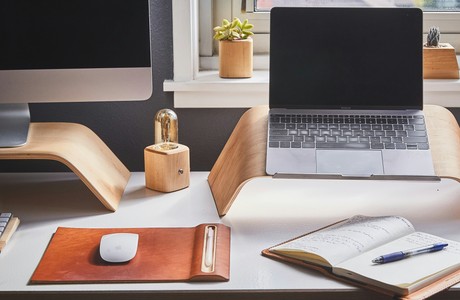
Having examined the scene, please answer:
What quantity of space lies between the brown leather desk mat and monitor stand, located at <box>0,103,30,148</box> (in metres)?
0.21

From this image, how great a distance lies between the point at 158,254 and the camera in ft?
3.70

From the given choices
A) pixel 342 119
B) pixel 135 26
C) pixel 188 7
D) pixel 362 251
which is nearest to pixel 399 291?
pixel 362 251

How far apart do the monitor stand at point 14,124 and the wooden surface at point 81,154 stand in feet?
0.06

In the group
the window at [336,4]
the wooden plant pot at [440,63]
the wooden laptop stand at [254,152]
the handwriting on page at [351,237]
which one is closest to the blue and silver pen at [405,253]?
the handwriting on page at [351,237]

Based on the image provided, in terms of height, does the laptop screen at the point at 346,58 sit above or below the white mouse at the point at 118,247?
above

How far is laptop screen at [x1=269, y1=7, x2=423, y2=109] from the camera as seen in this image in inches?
55.1

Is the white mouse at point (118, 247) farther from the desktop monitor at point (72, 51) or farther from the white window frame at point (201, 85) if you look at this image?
the white window frame at point (201, 85)

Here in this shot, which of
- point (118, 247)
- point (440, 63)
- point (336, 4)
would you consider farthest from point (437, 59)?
point (118, 247)

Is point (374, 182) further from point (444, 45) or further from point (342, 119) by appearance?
point (444, 45)

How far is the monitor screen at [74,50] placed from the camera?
133 centimetres

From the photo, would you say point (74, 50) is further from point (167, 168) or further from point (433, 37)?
point (433, 37)

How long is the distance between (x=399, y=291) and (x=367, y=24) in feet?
2.00

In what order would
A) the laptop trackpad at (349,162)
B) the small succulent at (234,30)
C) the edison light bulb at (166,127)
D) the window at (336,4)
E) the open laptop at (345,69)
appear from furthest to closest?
the window at (336,4) → the small succulent at (234,30) → the edison light bulb at (166,127) → the open laptop at (345,69) → the laptop trackpad at (349,162)

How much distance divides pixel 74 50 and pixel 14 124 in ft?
0.64
